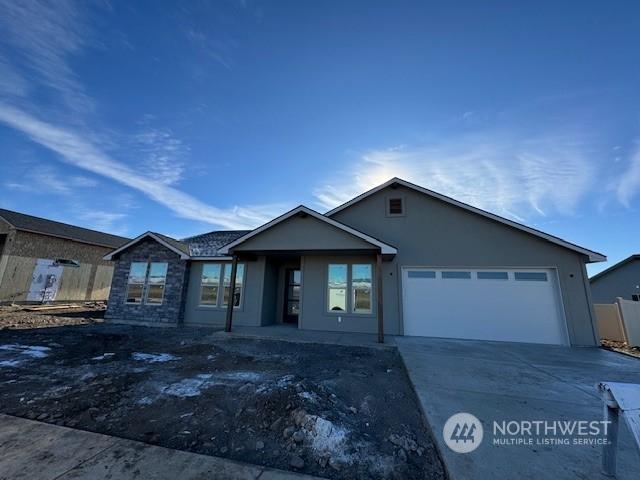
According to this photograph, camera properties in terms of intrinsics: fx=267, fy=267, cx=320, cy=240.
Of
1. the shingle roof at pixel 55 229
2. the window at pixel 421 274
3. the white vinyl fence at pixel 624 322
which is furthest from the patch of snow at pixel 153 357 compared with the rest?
the shingle roof at pixel 55 229

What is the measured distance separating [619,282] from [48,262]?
39.4 m

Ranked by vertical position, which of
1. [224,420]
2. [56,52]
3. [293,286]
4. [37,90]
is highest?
[56,52]

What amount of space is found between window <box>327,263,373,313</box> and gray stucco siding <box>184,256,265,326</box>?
290 centimetres

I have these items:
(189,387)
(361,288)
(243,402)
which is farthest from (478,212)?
(189,387)

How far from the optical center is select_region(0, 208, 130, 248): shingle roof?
17.0m

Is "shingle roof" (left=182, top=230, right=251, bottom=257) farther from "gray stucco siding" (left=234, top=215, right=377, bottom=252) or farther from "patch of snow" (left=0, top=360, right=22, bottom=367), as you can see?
"patch of snow" (left=0, top=360, right=22, bottom=367)

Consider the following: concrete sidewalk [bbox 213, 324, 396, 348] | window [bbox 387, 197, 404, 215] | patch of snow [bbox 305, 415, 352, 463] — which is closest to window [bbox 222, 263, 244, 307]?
concrete sidewalk [bbox 213, 324, 396, 348]

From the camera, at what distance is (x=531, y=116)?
834cm

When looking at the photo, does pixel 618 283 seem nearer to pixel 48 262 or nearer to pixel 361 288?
pixel 361 288

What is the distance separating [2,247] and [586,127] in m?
29.4

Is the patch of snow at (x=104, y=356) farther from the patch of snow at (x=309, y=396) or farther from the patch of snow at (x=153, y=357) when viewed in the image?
the patch of snow at (x=309, y=396)

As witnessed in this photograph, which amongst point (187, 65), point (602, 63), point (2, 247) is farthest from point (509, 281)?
Result: point (2, 247)

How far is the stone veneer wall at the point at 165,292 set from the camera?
11.4m

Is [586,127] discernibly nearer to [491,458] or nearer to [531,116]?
[531,116]
